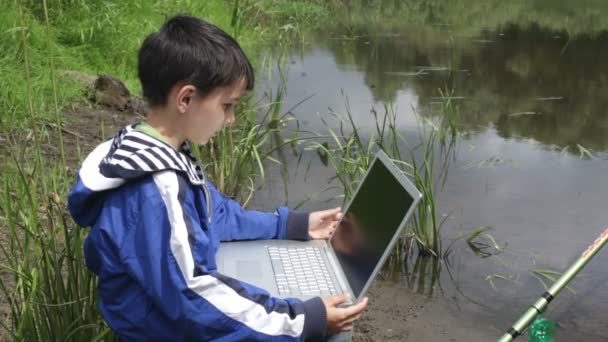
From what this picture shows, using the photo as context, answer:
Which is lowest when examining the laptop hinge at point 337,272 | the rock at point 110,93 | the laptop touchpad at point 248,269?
the rock at point 110,93

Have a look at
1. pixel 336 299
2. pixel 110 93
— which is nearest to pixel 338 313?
pixel 336 299

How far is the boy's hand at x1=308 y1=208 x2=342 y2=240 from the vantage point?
2.07 metres

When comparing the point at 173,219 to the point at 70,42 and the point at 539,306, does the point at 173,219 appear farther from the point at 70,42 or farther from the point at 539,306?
the point at 70,42

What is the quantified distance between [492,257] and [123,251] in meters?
2.43

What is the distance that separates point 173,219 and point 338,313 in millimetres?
400

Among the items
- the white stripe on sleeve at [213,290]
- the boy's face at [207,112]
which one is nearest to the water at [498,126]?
the white stripe on sleeve at [213,290]

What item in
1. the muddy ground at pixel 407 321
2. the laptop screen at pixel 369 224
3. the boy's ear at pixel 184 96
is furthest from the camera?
the muddy ground at pixel 407 321

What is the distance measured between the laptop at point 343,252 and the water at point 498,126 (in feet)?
4.33

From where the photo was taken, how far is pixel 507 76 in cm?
707

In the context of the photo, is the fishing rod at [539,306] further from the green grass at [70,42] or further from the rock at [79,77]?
the rock at [79,77]

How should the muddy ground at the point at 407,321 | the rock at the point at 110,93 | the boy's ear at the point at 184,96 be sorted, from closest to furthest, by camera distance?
the boy's ear at the point at 184,96 → the muddy ground at the point at 407,321 → the rock at the point at 110,93

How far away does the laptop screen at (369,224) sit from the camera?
172 centimetres

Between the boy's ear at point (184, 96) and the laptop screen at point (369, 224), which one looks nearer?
the boy's ear at point (184, 96)

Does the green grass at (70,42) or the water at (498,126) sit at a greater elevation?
the green grass at (70,42)
